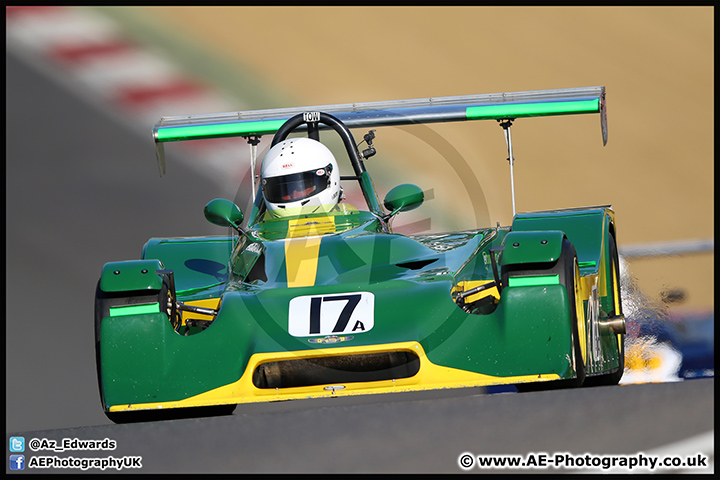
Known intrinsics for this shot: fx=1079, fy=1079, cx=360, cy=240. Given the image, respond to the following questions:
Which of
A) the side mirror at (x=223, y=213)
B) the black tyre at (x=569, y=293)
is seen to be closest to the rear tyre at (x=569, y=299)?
the black tyre at (x=569, y=293)

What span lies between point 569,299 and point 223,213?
Result: 2.78 meters

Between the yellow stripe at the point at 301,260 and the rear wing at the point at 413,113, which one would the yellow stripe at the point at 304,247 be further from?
the rear wing at the point at 413,113

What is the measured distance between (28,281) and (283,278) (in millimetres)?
6455

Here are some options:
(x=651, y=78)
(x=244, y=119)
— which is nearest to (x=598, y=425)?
(x=244, y=119)

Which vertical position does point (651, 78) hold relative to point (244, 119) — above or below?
above

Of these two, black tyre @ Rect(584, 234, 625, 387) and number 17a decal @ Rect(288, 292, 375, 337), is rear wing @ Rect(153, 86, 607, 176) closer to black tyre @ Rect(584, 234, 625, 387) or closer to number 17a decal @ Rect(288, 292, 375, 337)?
black tyre @ Rect(584, 234, 625, 387)

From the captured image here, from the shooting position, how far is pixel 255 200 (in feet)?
26.6

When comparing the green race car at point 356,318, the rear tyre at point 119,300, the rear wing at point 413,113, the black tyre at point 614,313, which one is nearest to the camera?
the green race car at point 356,318

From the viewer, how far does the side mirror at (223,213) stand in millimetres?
7559

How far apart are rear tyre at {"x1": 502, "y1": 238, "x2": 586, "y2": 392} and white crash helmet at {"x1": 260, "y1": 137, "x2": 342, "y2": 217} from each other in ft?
7.13

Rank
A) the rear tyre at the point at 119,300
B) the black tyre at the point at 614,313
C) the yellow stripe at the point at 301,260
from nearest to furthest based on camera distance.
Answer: the rear tyre at the point at 119,300 < the yellow stripe at the point at 301,260 < the black tyre at the point at 614,313

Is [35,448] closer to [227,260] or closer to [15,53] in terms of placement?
[227,260]

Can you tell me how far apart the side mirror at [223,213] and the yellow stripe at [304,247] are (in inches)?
16.5

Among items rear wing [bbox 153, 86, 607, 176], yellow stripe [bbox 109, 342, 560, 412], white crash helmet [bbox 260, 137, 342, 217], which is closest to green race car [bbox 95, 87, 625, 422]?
yellow stripe [bbox 109, 342, 560, 412]
